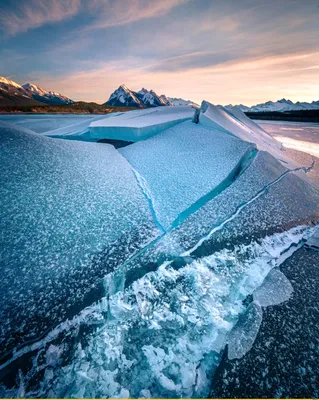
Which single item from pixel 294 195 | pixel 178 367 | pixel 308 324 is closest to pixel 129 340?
pixel 178 367

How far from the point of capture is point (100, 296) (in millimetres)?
915

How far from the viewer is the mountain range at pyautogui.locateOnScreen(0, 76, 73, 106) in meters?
91.3

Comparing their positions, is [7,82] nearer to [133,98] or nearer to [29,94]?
[29,94]

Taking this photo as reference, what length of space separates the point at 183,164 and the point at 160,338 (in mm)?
1752

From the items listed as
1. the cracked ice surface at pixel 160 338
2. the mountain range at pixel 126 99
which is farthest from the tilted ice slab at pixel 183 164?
the mountain range at pixel 126 99

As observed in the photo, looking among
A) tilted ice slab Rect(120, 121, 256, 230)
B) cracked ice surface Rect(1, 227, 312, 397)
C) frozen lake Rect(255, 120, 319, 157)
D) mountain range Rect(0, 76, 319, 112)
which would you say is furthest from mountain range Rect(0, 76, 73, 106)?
cracked ice surface Rect(1, 227, 312, 397)

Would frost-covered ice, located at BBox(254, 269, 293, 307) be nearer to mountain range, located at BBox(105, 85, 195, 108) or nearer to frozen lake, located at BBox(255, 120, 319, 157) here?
frozen lake, located at BBox(255, 120, 319, 157)

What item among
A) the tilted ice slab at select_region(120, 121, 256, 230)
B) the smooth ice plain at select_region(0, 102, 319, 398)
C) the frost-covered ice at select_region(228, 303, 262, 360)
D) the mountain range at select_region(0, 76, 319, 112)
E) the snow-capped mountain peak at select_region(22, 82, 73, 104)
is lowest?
the frost-covered ice at select_region(228, 303, 262, 360)

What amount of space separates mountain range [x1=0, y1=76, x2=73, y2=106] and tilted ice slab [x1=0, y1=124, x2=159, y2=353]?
115896 millimetres

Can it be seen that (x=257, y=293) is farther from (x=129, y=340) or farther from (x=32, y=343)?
(x=32, y=343)

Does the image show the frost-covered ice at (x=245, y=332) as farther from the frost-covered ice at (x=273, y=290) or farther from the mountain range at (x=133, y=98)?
the mountain range at (x=133, y=98)

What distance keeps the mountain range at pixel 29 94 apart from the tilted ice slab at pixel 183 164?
116m

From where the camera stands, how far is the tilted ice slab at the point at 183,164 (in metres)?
1.63

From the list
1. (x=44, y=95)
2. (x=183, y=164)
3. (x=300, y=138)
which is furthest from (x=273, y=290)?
(x=44, y=95)
